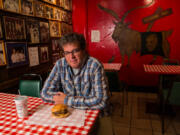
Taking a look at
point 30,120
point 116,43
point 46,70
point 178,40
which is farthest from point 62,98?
point 178,40

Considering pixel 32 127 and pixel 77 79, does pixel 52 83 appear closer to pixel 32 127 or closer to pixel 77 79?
pixel 77 79

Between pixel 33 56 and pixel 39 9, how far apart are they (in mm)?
945

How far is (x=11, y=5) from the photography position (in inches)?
90.0

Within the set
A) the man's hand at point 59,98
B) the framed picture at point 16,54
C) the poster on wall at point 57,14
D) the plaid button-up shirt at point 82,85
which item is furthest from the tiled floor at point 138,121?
the poster on wall at point 57,14

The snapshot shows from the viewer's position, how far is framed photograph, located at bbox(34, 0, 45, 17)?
112 inches

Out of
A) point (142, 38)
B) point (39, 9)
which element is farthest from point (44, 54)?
point (142, 38)

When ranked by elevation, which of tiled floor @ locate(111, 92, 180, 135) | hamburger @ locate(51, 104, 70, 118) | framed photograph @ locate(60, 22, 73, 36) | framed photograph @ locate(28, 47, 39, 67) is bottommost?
tiled floor @ locate(111, 92, 180, 135)

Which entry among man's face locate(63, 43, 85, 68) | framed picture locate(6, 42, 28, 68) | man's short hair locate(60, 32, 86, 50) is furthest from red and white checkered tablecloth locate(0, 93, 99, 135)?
framed picture locate(6, 42, 28, 68)

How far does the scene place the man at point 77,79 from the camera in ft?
4.27

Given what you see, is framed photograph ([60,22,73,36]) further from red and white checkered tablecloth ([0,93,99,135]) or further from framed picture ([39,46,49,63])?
red and white checkered tablecloth ([0,93,99,135])

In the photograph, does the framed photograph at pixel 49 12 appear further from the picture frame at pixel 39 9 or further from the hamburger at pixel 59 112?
the hamburger at pixel 59 112

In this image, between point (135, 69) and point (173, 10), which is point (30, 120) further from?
point (173, 10)

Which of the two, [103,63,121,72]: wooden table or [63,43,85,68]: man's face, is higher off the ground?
[63,43,85,68]: man's face

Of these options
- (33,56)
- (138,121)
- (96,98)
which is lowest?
(138,121)
